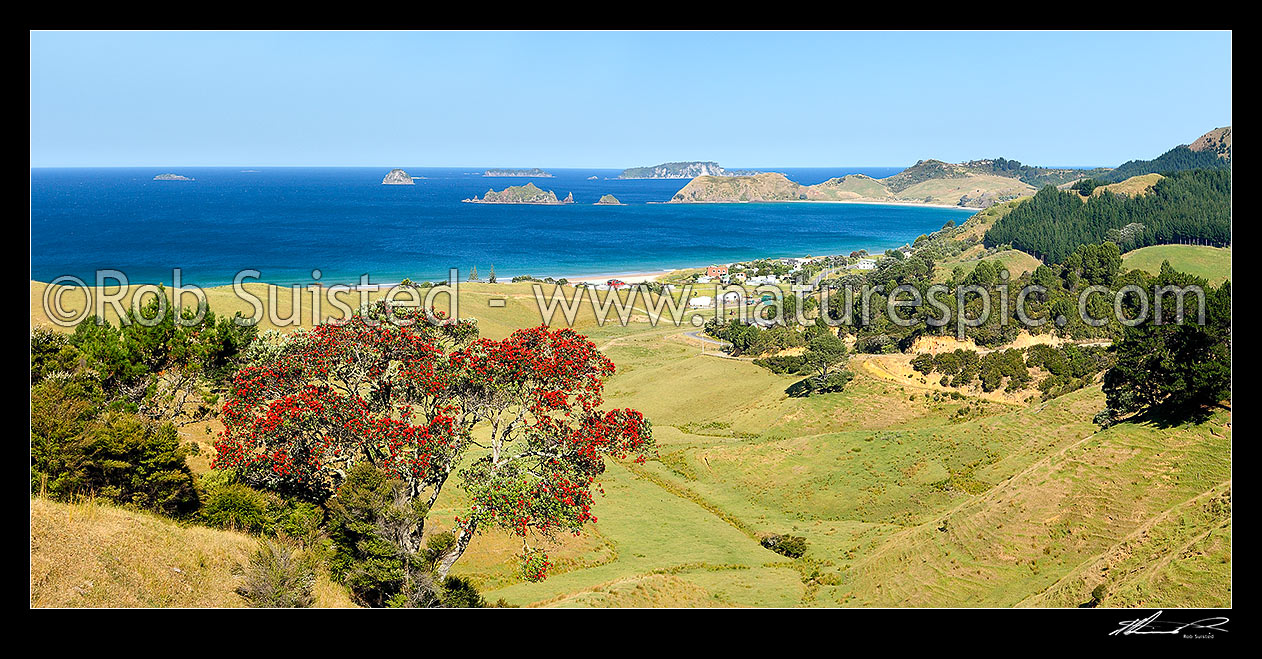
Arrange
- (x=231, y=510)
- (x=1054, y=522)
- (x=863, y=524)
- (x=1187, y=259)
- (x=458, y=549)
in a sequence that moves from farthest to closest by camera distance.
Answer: (x=1187, y=259) < (x=863, y=524) < (x=1054, y=522) < (x=231, y=510) < (x=458, y=549)

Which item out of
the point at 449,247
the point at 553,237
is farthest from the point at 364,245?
the point at 553,237

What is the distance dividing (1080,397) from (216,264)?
131256 mm

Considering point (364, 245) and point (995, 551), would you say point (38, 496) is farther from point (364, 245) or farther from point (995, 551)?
point (364, 245)

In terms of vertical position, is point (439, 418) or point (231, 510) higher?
point (439, 418)

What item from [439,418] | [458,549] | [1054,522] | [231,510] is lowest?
[1054,522]

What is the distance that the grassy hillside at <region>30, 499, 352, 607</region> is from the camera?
12727 mm

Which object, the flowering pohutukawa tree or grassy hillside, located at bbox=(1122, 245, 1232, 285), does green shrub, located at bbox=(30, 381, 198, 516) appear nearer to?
the flowering pohutukawa tree

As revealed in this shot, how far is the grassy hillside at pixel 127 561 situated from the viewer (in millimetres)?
12727
